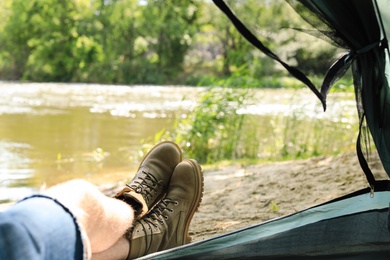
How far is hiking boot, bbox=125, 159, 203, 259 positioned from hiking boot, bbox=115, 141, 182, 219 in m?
0.04

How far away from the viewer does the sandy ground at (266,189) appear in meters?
2.89

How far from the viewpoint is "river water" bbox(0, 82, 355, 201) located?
5418mm

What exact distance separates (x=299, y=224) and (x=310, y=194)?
1601 mm

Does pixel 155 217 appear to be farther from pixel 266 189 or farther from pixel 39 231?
pixel 266 189

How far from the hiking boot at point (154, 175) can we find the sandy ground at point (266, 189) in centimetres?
38

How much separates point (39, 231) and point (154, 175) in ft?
3.08

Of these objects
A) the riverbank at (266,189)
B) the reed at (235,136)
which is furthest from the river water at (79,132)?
the riverbank at (266,189)

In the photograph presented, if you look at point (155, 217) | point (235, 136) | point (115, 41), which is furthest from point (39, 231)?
point (115, 41)

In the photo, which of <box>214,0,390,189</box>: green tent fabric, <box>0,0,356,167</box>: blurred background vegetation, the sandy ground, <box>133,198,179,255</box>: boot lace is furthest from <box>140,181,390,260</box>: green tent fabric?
<box>0,0,356,167</box>: blurred background vegetation

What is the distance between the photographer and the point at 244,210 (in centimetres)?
312

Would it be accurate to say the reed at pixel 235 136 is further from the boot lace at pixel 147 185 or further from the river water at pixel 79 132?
the boot lace at pixel 147 185

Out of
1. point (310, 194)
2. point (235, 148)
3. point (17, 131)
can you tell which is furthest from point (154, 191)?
point (17, 131)

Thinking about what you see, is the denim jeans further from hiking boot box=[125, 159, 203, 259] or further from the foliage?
the foliage

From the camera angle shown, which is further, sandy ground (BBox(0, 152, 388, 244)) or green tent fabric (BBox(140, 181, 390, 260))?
sandy ground (BBox(0, 152, 388, 244))
